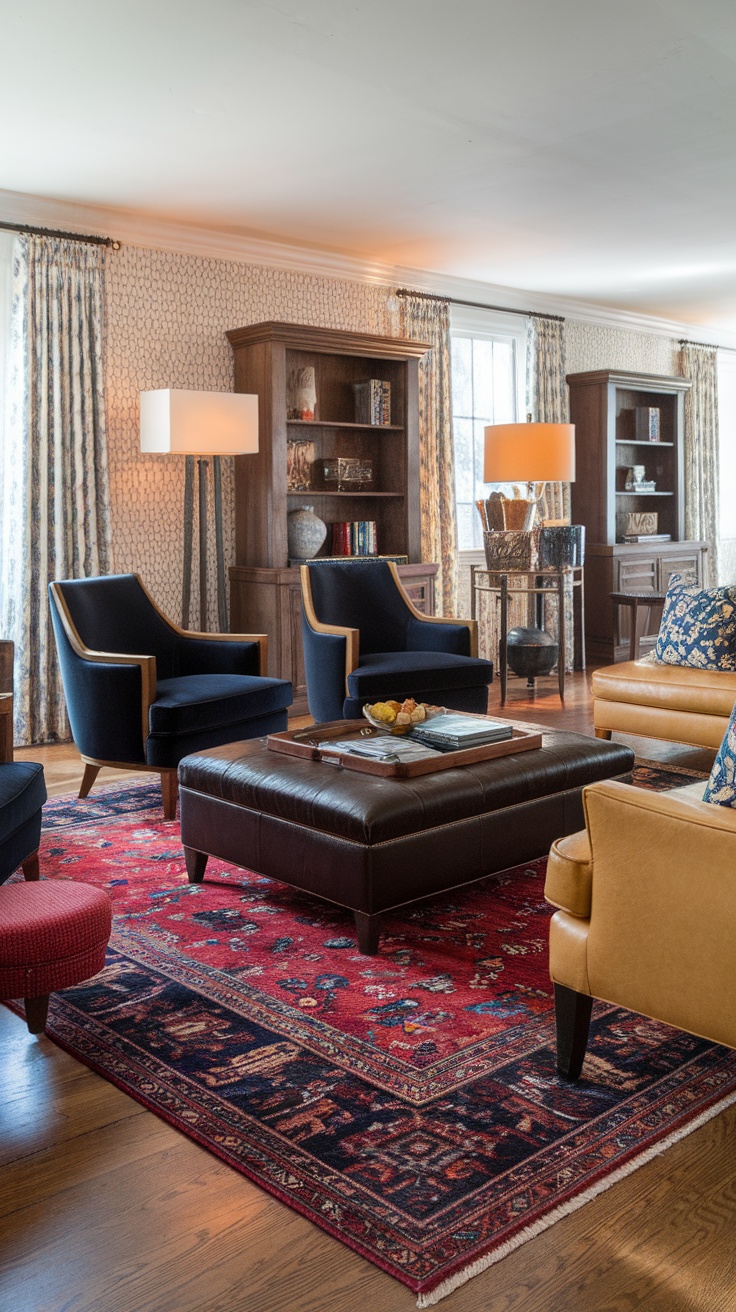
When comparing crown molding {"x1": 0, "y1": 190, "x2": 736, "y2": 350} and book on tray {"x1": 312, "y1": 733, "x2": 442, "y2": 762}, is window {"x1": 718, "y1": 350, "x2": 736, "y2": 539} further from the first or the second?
book on tray {"x1": 312, "y1": 733, "x2": 442, "y2": 762}

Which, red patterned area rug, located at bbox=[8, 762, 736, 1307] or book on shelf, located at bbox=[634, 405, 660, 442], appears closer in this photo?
red patterned area rug, located at bbox=[8, 762, 736, 1307]

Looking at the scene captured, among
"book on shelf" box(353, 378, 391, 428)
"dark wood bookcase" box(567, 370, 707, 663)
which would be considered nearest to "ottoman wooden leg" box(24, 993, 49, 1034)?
"book on shelf" box(353, 378, 391, 428)

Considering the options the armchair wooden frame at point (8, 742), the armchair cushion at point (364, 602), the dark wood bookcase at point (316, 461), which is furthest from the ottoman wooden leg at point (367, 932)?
the dark wood bookcase at point (316, 461)

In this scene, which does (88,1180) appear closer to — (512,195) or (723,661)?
(723,661)

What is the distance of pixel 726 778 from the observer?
195cm

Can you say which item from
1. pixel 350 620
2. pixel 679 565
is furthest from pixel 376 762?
pixel 679 565

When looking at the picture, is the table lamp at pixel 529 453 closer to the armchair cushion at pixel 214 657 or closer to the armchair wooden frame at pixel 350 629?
the armchair wooden frame at pixel 350 629

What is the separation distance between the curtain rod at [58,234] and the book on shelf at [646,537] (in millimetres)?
4718

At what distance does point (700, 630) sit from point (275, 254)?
341 centimetres

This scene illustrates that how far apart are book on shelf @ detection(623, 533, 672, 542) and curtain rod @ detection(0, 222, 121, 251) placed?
4.72m

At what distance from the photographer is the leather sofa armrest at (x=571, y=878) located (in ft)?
6.81

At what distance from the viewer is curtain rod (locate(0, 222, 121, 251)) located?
17.5ft

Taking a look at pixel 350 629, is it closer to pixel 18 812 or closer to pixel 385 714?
pixel 385 714

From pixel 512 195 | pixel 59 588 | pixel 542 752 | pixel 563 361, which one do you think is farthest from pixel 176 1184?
pixel 563 361
